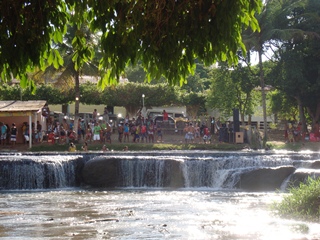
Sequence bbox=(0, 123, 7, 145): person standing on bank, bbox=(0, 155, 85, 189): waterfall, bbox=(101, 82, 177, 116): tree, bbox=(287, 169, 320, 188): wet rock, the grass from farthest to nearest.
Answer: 1. bbox=(101, 82, 177, 116): tree
2. bbox=(0, 123, 7, 145): person standing on bank
3. bbox=(0, 155, 85, 189): waterfall
4. bbox=(287, 169, 320, 188): wet rock
5. the grass

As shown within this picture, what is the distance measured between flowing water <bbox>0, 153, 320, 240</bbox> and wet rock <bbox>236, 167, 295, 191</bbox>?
601 millimetres

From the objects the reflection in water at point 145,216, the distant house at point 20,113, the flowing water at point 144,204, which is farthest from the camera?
the distant house at point 20,113

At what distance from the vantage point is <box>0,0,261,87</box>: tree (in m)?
6.43

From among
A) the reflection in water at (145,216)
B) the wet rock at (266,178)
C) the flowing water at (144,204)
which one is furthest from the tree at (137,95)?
the reflection in water at (145,216)

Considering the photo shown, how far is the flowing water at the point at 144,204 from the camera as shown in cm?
1316

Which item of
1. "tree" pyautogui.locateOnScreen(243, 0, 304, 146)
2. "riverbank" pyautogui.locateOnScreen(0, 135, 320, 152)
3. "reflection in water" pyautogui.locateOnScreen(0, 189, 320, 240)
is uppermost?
"tree" pyautogui.locateOnScreen(243, 0, 304, 146)

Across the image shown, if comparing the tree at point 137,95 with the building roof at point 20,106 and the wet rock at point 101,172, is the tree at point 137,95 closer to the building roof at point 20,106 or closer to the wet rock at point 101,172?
the building roof at point 20,106

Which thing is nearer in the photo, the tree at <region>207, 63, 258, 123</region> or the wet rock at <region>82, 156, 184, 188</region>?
the wet rock at <region>82, 156, 184, 188</region>

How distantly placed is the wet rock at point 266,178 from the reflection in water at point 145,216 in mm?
1238

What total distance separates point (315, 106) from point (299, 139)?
4.99 m

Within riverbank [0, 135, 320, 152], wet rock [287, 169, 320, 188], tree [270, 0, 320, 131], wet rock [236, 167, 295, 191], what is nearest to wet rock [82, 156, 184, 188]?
wet rock [236, 167, 295, 191]

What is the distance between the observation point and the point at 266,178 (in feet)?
75.1

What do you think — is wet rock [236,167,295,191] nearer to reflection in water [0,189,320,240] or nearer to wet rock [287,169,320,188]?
wet rock [287,169,320,188]

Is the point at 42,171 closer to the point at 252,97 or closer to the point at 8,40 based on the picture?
the point at 8,40
